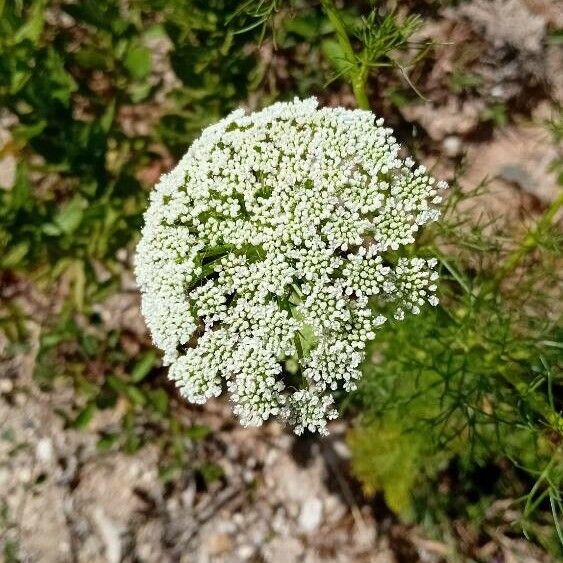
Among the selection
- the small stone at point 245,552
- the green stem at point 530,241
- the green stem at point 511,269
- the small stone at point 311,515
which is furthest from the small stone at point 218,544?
the green stem at point 530,241

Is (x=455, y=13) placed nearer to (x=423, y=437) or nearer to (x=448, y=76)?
(x=448, y=76)

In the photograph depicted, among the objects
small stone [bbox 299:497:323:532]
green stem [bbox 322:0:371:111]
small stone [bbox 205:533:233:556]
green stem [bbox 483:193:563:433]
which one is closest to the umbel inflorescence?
green stem [bbox 322:0:371:111]

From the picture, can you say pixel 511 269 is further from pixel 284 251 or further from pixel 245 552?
pixel 245 552

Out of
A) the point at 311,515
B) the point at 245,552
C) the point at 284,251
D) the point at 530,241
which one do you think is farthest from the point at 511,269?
the point at 245,552

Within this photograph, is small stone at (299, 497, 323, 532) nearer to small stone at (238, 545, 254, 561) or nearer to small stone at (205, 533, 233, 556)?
small stone at (238, 545, 254, 561)

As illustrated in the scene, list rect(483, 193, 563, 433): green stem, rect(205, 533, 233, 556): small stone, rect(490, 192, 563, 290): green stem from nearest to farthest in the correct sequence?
rect(483, 193, 563, 433): green stem, rect(490, 192, 563, 290): green stem, rect(205, 533, 233, 556): small stone

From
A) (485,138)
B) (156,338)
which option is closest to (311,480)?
(156,338)

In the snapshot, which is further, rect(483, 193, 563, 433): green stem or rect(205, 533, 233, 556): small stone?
rect(205, 533, 233, 556): small stone
